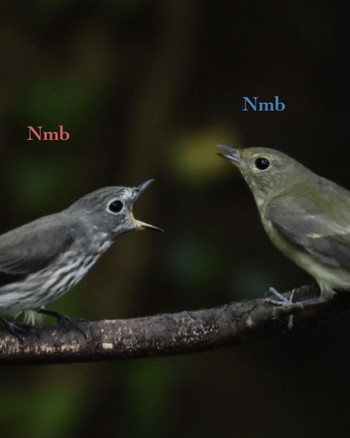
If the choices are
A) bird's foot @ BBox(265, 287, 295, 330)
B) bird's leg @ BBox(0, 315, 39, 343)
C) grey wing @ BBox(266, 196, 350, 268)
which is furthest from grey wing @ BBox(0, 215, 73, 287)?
grey wing @ BBox(266, 196, 350, 268)

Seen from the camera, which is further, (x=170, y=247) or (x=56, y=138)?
(x=170, y=247)

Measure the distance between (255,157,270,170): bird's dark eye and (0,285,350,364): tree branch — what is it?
0.74 meters

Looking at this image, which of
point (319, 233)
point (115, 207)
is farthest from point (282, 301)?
point (115, 207)

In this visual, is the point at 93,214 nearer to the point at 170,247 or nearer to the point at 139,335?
the point at 139,335

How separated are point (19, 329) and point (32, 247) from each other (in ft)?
0.73

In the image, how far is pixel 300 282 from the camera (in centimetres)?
515

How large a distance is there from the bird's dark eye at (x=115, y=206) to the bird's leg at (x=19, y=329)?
0.37m

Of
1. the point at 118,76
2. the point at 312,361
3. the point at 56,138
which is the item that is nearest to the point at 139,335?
the point at 56,138

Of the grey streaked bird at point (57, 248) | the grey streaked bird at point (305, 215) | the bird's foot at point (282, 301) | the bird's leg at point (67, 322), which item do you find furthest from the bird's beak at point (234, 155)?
the bird's leg at point (67, 322)

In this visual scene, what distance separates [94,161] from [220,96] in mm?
688

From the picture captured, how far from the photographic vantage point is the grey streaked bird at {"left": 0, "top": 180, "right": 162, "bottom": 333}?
303cm

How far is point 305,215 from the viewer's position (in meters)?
3.45

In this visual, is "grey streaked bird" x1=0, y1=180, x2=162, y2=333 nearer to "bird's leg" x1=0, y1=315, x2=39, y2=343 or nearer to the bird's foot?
"bird's leg" x1=0, y1=315, x2=39, y2=343

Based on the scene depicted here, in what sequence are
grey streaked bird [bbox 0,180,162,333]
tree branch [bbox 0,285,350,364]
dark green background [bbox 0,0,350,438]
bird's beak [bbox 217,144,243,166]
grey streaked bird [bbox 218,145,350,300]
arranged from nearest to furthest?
tree branch [bbox 0,285,350,364], grey streaked bird [bbox 0,180,162,333], grey streaked bird [bbox 218,145,350,300], bird's beak [bbox 217,144,243,166], dark green background [bbox 0,0,350,438]
